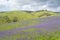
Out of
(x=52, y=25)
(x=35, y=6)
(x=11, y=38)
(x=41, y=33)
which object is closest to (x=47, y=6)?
(x=35, y=6)

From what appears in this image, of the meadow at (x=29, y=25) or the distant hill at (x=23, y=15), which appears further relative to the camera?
the distant hill at (x=23, y=15)

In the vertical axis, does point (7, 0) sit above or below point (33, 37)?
above

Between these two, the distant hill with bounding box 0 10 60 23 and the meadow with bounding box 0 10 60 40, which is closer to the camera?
the meadow with bounding box 0 10 60 40

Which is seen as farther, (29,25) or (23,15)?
(23,15)

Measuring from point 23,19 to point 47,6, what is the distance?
0.79 meters

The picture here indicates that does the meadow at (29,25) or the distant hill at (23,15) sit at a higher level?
the distant hill at (23,15)

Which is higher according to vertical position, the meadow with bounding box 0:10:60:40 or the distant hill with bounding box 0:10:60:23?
the distant hill with bounding box 0:10:60:23

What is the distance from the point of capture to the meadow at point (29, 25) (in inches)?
139

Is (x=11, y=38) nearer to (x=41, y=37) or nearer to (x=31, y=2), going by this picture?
Answer: (x=41, y=37)

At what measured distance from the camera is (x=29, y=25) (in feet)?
12.7

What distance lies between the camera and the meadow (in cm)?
353

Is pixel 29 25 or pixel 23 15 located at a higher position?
pixel 23 15

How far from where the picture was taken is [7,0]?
166 inches

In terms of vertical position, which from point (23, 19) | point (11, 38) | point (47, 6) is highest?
point (47, 6)
